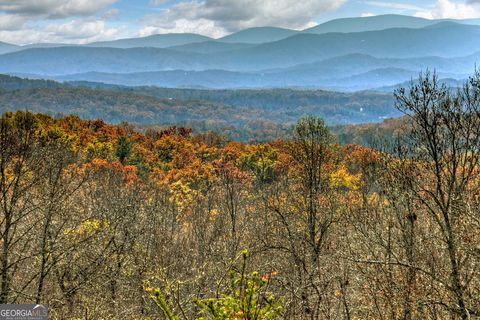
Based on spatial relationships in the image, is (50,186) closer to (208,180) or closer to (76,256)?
(76,256)

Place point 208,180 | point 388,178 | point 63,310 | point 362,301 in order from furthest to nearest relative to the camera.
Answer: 1. point 208,180
2. point 63,310
3. point 362,301
4. point 388,178

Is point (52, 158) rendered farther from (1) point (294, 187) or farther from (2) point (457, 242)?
(1) point (294, 187)

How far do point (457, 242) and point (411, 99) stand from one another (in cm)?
419

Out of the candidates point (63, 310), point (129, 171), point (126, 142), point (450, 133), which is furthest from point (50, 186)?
point (126, 142)

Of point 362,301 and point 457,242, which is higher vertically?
point 457,242

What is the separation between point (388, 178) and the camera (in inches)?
607

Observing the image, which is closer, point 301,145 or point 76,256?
point 76,256

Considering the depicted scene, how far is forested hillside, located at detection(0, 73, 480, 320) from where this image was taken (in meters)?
11.6

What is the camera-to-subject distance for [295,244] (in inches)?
910

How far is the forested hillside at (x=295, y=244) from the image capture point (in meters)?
11.6

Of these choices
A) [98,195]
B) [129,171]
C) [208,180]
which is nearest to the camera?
[98,195]

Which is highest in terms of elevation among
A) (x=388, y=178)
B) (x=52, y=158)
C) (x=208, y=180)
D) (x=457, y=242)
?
(x=52, y=158)

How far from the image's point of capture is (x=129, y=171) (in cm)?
5619

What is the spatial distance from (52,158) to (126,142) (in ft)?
198
